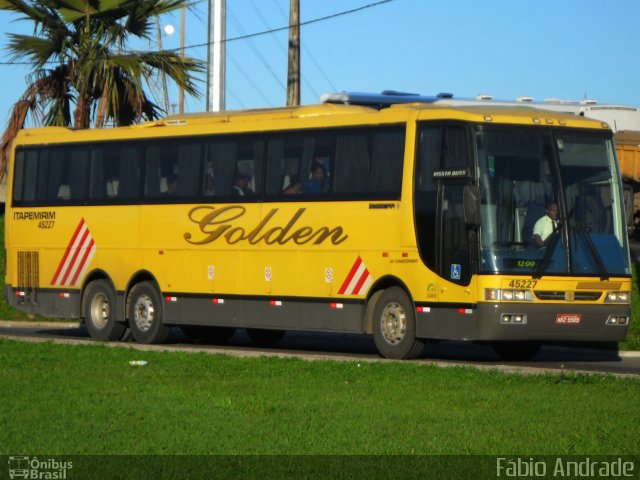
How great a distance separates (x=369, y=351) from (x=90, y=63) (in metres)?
11.1

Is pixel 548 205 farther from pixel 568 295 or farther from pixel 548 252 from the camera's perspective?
pixel 568 295

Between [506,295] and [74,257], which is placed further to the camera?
[74,257]

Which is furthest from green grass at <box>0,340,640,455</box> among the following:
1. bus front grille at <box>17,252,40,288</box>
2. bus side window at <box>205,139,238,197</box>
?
bus front grille at <box>17,252,40,288</box>

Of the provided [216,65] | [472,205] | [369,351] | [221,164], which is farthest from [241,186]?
[216,65]

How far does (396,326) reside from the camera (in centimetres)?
1972

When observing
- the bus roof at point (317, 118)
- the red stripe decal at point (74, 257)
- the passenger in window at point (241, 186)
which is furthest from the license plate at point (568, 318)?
the red stripe decal at point (74, 257)

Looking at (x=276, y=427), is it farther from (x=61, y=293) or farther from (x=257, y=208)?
(x=61, y=293)

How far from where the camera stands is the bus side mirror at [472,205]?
59.9 feet

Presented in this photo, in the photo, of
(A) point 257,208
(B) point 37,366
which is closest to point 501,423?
(B) point 37,366

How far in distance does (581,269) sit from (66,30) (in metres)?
15.8

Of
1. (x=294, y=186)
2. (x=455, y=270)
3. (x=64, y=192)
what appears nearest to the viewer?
(x=455, y=270)

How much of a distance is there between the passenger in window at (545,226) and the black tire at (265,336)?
7165 mm

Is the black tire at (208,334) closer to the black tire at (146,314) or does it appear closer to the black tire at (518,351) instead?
the black tire at (146,314)

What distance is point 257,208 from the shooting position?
863 inches
